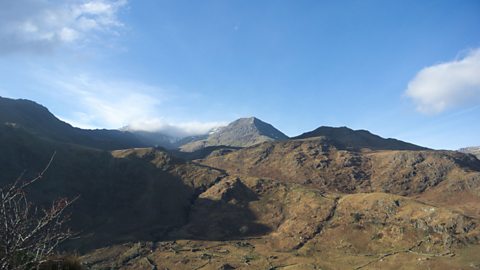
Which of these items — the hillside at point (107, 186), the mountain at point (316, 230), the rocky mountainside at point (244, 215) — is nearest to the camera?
the mountain at point (316, 230)

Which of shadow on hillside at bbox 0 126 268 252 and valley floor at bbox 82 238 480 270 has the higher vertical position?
shadow on hillside at bbox 0 126 268 252

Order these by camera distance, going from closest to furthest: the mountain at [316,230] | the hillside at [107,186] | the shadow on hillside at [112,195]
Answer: the mountain at [316,230] → the shadow on hillside at [112,195] → the hillside at [107,186]

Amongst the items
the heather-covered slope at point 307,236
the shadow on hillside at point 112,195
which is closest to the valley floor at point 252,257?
the heather-covered slope at point 307,236

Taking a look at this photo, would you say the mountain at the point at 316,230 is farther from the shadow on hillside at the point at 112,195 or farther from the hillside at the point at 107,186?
the hillside at the point at 107,186

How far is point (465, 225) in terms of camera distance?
126750 mm

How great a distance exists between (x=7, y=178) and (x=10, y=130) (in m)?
39.9

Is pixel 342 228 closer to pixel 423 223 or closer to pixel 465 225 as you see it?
pixel 423 223

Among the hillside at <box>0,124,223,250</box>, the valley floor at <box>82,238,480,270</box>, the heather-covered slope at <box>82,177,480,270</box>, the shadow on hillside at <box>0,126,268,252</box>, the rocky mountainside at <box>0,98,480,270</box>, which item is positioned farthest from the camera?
the hillside at <box>0,124,223,250</box>

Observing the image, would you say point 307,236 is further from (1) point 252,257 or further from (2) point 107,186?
(2) point 107,186

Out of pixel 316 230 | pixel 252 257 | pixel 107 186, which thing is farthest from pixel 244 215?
pixel 107 186

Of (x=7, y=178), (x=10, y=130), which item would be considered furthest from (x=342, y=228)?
(x=10, y=130)

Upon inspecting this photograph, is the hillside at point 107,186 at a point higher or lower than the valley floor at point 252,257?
higher

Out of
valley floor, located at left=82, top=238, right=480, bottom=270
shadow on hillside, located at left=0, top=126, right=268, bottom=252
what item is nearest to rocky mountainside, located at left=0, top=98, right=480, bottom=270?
valley floor, located at left=82, top=238, right=480, bottom=270

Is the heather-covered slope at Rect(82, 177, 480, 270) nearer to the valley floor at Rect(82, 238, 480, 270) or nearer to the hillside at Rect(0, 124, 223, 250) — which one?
the valley floor at Rect(82, 238, 480, 270)
